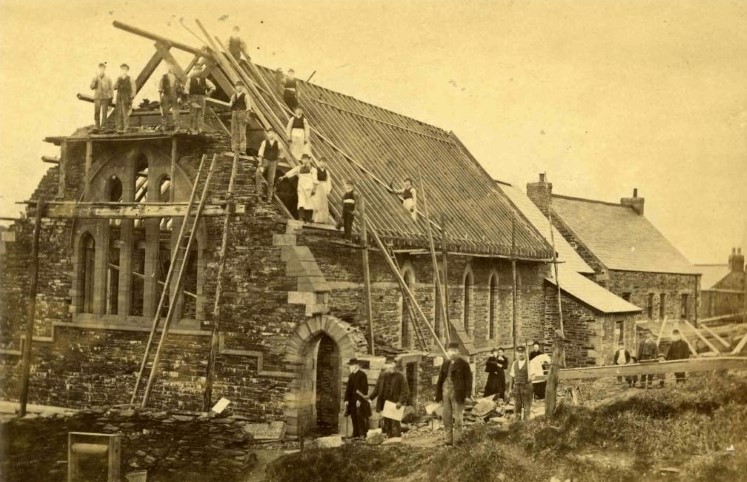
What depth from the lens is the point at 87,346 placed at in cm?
2094

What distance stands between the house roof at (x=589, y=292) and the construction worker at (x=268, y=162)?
56.4 ft

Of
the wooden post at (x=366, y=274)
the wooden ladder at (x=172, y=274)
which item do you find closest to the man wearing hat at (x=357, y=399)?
the wooden post at (x=366, y=274)

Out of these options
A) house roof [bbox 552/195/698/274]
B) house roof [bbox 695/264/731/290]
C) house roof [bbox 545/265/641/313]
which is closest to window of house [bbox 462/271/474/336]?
house roof [bbox 545/265/641/313]

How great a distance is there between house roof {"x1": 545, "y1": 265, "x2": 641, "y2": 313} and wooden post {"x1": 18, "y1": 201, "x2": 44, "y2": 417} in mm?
20370

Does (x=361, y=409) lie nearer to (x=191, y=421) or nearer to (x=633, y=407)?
(x=191, y=421)

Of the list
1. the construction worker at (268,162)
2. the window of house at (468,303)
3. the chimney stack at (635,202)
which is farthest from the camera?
the chimney stack at (635,202)

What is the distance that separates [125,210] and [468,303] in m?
12.6

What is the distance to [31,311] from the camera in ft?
67.5

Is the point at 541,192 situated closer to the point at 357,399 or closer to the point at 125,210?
the point at 357,399

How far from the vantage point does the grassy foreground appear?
1470 cm

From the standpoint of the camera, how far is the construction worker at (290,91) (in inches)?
955

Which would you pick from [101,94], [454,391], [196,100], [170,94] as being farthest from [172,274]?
[454,391]

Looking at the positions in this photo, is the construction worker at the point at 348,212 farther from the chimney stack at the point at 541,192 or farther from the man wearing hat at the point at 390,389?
the chimney stack at the point at 541,192

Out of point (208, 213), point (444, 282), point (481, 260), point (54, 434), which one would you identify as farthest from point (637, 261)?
point (54, 434)
